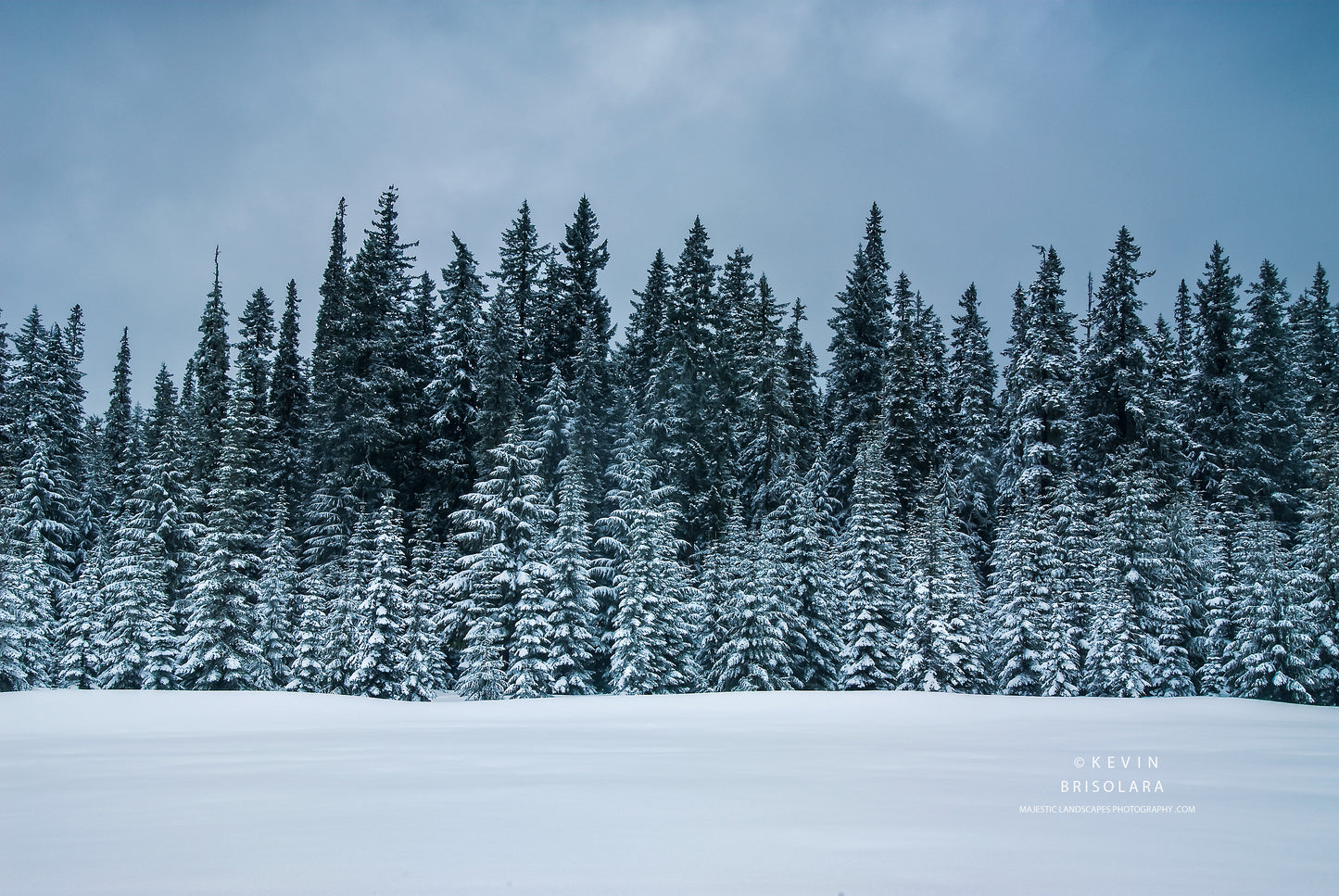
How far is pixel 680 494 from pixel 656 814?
35495mm

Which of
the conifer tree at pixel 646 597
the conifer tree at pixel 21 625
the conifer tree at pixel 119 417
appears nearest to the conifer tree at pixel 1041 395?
the conifer tree at pixel 646 597

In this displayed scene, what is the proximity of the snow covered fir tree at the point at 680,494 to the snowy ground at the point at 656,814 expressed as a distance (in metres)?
17.6

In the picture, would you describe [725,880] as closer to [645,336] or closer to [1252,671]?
[1252,671]

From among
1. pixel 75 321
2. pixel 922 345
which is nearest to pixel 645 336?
pixel 922 345

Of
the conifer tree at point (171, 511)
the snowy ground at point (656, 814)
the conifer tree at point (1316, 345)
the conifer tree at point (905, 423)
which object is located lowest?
the snowy ground at point (656, 814)

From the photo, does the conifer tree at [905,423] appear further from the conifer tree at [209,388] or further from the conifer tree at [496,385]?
the conifer tree at [209,388]

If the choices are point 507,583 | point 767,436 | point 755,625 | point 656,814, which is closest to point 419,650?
point 507,583

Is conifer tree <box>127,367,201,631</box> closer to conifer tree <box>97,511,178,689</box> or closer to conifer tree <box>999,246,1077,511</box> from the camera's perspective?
conifer tree <box>97,511,178,689</box>

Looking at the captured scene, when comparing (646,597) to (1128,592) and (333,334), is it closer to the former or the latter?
(1128,592)

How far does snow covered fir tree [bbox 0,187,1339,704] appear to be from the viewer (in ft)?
93.7

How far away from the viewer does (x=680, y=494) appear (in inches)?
1608

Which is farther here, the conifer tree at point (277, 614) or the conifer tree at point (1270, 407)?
the conifer tree at point (1270, 407)

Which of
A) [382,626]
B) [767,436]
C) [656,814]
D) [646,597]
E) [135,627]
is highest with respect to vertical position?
[767,436]

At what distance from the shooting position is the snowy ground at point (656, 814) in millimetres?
3941
